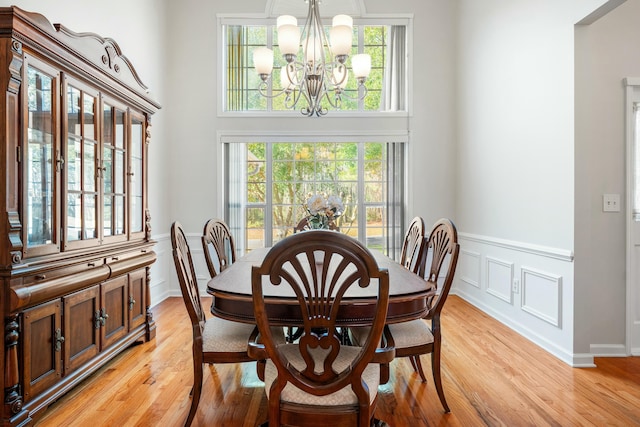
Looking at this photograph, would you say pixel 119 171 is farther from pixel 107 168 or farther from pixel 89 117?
pixel 89 117

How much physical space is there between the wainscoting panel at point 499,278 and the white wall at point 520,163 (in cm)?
1

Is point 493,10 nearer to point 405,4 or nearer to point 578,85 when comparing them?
point 405,4

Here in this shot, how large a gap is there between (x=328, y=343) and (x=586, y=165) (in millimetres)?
2501

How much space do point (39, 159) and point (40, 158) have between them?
0.01m

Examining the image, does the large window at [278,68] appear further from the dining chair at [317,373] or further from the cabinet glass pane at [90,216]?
the dining chair at [317,373]

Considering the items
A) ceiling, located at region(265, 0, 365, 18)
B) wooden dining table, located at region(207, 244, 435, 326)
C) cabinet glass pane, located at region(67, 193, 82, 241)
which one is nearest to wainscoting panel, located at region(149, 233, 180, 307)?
cabinet glass pane, located at region(67, 193, 82, 241)

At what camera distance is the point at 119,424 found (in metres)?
1.96

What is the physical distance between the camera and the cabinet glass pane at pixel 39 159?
1.94m

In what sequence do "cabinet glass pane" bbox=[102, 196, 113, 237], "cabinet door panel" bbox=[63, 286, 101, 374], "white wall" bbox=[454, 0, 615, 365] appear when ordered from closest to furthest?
"cabinet door panel" bbox=[63, 286, 101, 374], "cabinet glass pane" bbox=[102, 196, 113, 237], "white wall" bbox=[454, 0, 615, 365]

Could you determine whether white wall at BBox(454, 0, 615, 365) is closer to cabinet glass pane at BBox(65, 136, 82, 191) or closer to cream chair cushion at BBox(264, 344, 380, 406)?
cream chair cushion at BBox(264, 344, 380, 406)

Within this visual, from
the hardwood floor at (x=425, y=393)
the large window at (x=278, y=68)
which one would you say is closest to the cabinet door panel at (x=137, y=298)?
the hardwood floor at (x=425, y=393)

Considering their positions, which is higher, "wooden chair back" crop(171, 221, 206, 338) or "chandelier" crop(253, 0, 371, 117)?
"chandelier" crop(253, 0, 371, 117)

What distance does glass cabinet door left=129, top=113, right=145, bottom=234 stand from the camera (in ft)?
10.2

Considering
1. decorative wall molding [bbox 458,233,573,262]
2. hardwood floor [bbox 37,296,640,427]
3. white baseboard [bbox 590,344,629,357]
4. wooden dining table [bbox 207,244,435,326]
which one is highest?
decorative wall molding [bbox 458,233,573,262]
